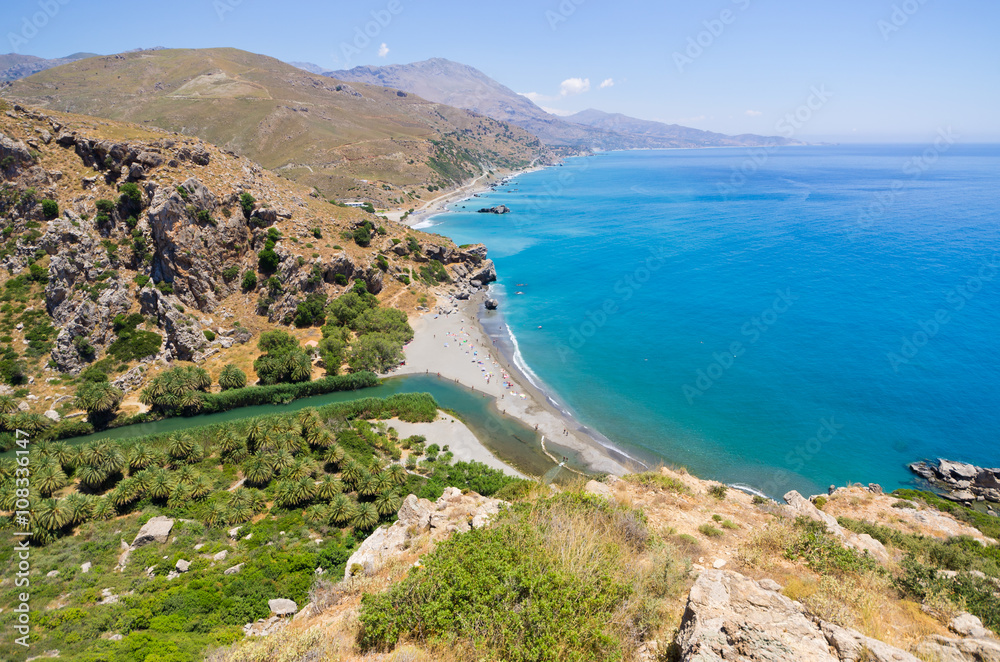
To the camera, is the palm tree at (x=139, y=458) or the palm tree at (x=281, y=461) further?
the palm tree at (x=281, y=461)

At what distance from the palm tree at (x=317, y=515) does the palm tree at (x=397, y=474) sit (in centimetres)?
543

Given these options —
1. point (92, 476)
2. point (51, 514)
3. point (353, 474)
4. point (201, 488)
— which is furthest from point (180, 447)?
point (353, 474)

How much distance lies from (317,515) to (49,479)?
70.1ft

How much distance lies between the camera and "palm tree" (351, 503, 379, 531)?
29861 mm

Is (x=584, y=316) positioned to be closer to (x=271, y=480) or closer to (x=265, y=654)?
(x=271, y=480)

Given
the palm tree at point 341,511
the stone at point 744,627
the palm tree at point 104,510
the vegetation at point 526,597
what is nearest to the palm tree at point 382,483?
the palm tree at point 341,511

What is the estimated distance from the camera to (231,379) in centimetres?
4947

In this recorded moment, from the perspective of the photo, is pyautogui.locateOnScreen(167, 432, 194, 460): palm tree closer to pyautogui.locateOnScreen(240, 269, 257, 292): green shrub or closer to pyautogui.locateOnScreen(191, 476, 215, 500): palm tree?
pyautogui.locateOnScreen(191, 476, 215, 500): palm tree

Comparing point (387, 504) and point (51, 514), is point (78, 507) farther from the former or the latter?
point (387, 504)

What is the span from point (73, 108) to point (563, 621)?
260 meters

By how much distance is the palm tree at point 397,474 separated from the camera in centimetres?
3491

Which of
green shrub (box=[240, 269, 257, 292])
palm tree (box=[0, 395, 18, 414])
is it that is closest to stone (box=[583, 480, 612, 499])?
palm tree (box=[0, 395, 18, 414])

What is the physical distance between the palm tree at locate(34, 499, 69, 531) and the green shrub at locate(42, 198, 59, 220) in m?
48.4

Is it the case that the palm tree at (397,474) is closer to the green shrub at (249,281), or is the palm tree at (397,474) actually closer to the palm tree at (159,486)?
the palm tree at (159,486)
